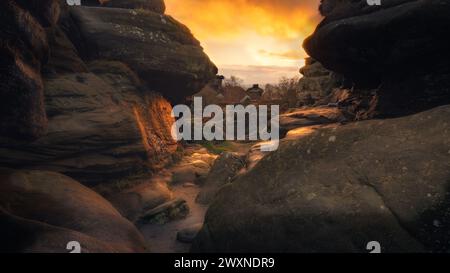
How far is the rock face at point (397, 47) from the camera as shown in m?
7.01

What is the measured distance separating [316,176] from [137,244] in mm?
3900

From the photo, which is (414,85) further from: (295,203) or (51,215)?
(51,215)

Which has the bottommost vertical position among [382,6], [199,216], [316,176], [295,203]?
[199,216]

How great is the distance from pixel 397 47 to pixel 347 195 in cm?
385

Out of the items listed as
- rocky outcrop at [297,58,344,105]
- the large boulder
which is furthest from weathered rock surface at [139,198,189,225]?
rocky outcrop at [297,58,344,105]

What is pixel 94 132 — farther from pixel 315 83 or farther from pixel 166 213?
pixel 315 83

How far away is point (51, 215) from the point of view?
7.00 meters

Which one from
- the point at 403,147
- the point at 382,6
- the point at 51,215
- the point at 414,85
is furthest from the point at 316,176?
the point at 51,215

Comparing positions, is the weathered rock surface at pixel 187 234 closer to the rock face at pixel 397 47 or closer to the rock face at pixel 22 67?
the rock face at pixel 22 67

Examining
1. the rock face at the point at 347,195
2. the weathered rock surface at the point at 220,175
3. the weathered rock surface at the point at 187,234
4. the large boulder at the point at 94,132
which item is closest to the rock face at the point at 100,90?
the large boulder at the point at 94,132

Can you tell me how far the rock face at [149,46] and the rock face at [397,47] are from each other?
755 centimetres

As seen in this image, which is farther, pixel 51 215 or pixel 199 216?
pixel 199 216
